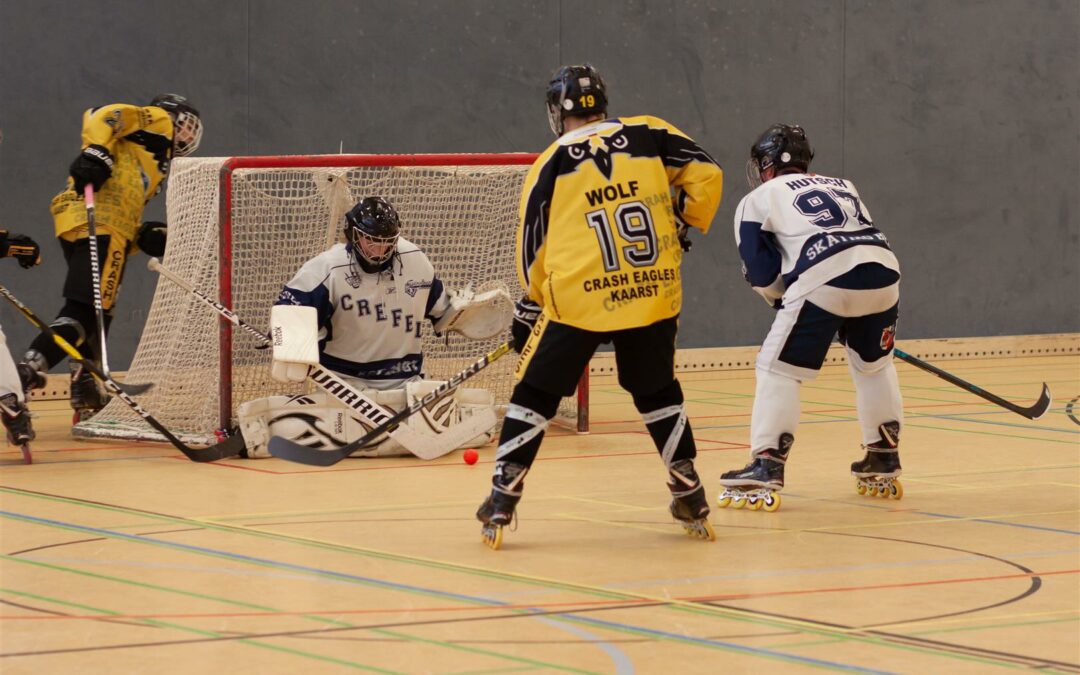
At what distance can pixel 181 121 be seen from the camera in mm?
7188

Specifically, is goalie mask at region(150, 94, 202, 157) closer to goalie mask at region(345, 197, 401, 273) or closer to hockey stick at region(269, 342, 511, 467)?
goalie mask at region(345, 197, 401, 273)

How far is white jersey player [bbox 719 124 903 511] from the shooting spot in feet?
16.2

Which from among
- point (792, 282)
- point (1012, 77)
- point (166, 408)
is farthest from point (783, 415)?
point (1012, 77)

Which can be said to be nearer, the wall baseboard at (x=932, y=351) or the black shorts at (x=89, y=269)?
the black shorts at (x=89, y=269)

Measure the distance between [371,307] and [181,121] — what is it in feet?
5.10

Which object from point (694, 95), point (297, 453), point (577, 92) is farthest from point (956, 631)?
point (694, 95)

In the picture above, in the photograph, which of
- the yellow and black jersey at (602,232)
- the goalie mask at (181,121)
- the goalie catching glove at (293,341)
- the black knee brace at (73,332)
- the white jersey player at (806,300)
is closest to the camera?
the yellow and black jersey at (602,232)

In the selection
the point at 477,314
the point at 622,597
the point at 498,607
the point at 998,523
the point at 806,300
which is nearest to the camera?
the point at 498,607

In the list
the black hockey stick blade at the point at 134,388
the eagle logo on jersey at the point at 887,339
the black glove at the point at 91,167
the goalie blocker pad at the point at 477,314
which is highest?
the black glove at the point at 91,167

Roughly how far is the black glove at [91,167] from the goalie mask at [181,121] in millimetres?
509

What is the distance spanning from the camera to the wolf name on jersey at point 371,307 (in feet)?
20.3

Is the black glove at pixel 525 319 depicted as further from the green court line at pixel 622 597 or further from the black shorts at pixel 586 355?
the green court line at pixel 622 597

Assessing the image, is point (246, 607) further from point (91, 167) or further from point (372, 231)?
point (91, 167)

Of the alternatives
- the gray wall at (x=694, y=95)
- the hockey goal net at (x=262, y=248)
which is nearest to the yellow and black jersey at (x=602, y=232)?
the hockey goal net at (x=262, y=248)
